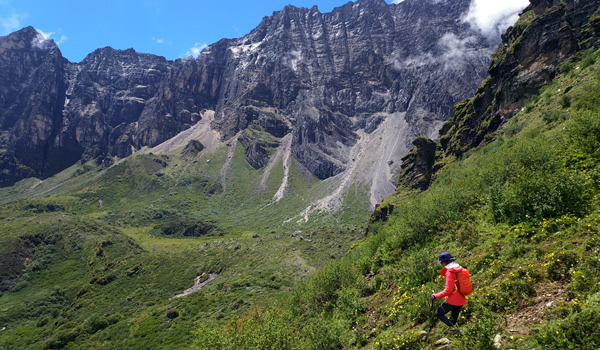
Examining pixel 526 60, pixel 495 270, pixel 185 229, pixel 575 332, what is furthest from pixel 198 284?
pixel 575 332

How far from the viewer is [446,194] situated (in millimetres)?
24609

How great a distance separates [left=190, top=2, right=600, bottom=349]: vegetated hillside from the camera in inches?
384

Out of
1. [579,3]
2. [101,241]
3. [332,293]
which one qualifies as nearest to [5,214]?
[101,241]

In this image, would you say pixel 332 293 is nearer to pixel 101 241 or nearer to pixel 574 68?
pixel 574 68

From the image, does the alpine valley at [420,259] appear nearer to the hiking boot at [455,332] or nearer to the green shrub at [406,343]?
the green shrub at [406,343]

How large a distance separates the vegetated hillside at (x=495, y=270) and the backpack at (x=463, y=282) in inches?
36.6

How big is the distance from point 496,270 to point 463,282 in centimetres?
432

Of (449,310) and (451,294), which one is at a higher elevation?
(451,294)

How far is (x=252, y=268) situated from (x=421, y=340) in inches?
3727

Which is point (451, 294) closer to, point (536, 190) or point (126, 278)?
point (536, 190)

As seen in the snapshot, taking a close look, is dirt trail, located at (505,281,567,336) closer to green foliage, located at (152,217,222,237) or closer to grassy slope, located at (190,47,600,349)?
grassy slope, located at (190,47,600,349)

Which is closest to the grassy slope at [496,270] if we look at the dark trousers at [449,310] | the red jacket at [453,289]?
the dark trousers at [449,310]

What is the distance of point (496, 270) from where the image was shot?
13453 mm

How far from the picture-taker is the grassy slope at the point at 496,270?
974 cm
